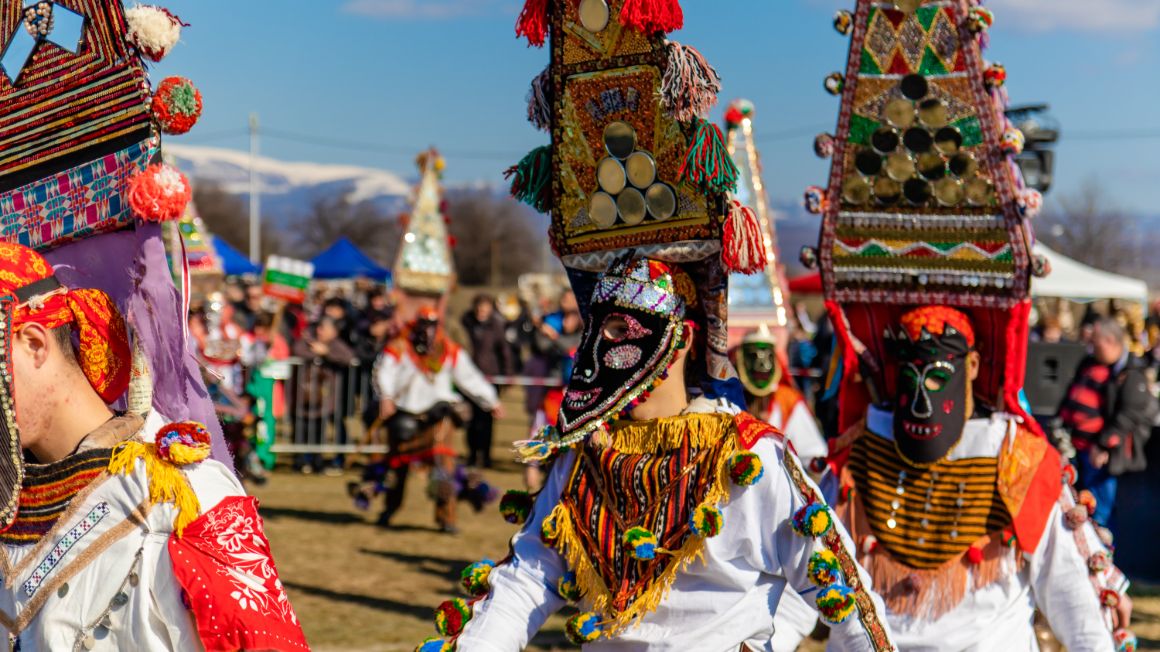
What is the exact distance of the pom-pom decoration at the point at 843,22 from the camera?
508 cm

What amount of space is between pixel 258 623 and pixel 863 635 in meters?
1.62

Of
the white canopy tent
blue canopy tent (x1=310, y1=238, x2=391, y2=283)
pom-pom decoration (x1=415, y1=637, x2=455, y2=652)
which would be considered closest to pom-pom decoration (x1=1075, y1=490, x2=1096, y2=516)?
pom-pom decoration (x1=415, y1=637, x2=455, y2=652)

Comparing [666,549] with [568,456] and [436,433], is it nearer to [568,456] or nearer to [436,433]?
[568,456]

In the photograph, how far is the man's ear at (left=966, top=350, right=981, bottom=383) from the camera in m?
5.07

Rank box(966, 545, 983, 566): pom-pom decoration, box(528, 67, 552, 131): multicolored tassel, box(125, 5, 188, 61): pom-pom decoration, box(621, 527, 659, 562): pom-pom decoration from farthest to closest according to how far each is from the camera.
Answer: box(966, 545, 983, 566): pom-pom decoration, box(528, 67, 552, 131): multicolored tassel, box(621, 527, 659, 562): pom-pom decoration, box(125, 5, 188, 61): pom-pom decoration

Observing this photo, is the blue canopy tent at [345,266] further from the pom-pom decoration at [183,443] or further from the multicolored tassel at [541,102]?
the pom-pom decoration at [183,443]

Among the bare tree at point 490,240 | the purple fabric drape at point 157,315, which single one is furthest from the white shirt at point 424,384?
the bare tree at point 490,240

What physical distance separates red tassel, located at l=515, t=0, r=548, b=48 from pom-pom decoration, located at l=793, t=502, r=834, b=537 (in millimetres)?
1441

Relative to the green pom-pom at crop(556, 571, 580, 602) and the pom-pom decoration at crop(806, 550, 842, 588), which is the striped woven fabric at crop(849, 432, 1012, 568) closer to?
the pom-pom decoration at crop(806, 550, 842, 588)

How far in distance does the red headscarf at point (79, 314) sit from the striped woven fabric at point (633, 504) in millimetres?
1306

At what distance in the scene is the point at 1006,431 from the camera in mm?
5070

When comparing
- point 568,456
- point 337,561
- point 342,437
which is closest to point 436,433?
point 337,561

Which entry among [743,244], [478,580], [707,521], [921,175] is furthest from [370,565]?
[743,244]

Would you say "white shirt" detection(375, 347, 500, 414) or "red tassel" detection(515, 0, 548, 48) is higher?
"red tassel" detection(515, 0, 548, 48)
